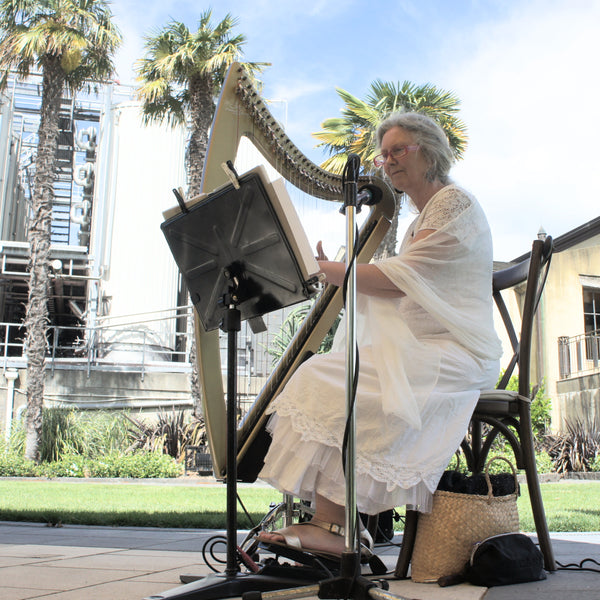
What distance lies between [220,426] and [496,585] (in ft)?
3.95

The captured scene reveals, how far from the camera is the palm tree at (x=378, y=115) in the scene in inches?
502

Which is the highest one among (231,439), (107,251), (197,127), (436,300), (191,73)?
(191,73)

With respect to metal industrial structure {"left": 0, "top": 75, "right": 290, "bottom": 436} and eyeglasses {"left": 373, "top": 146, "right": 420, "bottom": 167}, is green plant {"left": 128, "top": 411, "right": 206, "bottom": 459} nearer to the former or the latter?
metal industrial structure {"left": 0, "top": 75, "right": 290, "bottom": 436}

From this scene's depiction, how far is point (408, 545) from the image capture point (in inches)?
89.9

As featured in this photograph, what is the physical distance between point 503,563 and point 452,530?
0.59 feet

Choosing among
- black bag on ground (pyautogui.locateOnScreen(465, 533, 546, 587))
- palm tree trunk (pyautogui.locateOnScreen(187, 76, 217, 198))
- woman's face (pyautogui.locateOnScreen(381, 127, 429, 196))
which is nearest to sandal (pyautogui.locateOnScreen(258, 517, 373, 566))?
black bag on ground (pyautogui.locateOnScreen(465, 533, 546, 587))

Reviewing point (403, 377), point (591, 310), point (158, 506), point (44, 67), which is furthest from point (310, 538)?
point (591, 310)

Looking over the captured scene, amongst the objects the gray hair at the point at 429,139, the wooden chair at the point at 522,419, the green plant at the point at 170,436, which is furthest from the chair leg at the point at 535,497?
the green plant at the point at 170,436

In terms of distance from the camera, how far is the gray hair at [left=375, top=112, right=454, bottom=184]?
2596 mm

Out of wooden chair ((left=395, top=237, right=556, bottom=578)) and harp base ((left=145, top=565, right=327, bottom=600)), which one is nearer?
harp base ((left=145, top=565, right=327, bottom=600))

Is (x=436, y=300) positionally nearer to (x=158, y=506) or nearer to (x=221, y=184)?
(x=221, y=184)

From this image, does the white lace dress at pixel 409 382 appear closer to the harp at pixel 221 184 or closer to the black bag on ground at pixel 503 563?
the black bag on ground at pixel 503 563

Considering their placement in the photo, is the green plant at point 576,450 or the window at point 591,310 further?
the window at point 591,310

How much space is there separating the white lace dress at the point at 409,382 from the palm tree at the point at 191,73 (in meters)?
9.49
